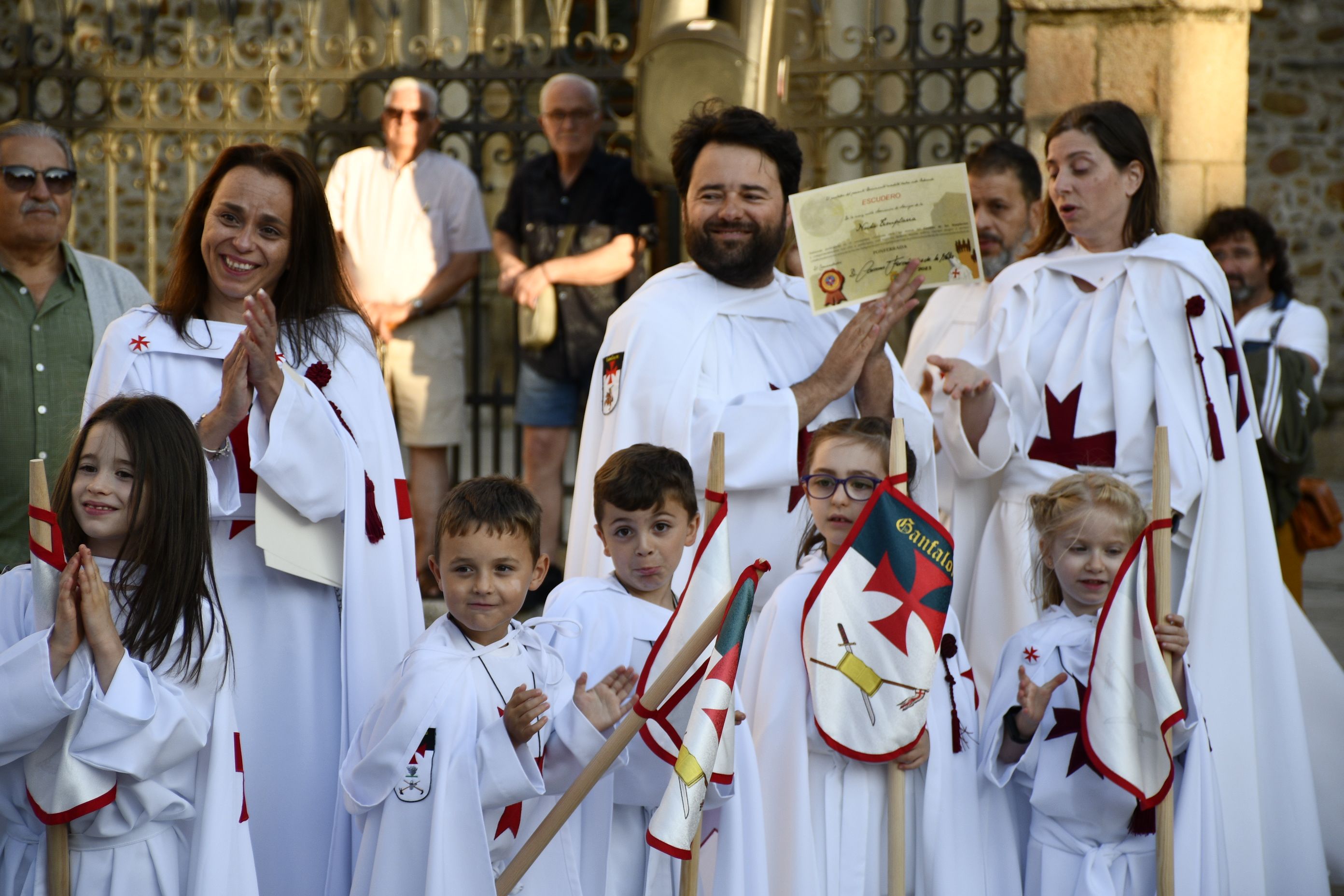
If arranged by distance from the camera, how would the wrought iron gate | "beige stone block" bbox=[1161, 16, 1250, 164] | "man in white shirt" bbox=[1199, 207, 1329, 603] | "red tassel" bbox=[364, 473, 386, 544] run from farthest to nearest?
the wrought iron gate
"man in white shirt" bbox=[1199, 207, 1329, 603]
"beige stone block" bbox=[1161, 16, 1250, 164]
"red tassel" bbox=[364, 473, 386, 544]

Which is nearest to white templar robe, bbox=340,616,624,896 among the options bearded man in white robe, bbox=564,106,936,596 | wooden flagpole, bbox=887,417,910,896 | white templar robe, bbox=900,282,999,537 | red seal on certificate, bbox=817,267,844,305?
wooden flagpole, bbox=887,417,910,896

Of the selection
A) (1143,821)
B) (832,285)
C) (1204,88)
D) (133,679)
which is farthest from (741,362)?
(1204,88)

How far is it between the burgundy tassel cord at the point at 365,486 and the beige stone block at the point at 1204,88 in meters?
3.76

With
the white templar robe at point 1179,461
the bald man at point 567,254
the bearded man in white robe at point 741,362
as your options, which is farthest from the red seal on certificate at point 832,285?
the bald man at point 567,254

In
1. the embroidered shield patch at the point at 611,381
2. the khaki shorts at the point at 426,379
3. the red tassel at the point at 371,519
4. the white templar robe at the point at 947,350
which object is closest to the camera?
the red tassel at the point at 371,519

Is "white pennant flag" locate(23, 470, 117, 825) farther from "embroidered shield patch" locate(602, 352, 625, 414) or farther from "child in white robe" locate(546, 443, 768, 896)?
"embroidered shield patch" locate(602, 352, 625, 414)

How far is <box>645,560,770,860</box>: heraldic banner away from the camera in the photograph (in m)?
2.81

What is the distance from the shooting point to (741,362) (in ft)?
13.9

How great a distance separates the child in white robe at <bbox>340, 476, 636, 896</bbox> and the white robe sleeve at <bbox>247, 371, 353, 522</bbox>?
0.41m

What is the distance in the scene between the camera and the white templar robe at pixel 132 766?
8.97ft

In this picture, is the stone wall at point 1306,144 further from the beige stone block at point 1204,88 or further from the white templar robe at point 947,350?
the white templar robe at point 947,350

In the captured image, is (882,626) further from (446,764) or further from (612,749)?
(446,764)

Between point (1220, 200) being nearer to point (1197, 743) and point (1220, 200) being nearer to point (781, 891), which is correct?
point (1197, 743)

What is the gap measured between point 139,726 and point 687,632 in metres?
1.01
